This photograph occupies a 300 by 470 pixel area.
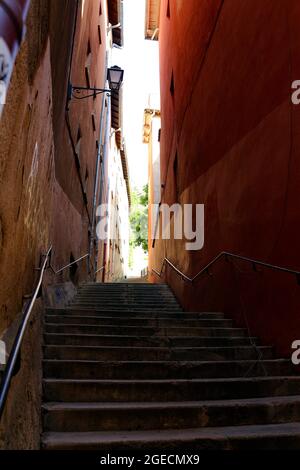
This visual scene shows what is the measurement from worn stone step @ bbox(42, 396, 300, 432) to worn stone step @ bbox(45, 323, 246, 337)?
5.07ft

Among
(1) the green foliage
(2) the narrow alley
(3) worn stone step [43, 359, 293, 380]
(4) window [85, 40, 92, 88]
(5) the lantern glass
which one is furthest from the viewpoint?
(1) the green foliage

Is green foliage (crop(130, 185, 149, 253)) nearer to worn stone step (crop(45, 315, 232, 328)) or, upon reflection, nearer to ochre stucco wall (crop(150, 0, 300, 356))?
ochre stucco wall (crop(150, 0, 300, 356))

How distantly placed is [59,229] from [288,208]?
4.38 m

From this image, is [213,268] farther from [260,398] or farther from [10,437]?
[10,437]

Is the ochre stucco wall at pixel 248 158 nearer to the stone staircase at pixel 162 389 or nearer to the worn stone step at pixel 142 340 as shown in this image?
the worn stone step at pixel 142 340

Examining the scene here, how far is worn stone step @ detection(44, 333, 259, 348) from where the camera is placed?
434 cm

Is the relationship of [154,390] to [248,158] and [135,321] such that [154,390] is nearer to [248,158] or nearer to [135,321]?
[135,321]

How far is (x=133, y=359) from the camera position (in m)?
4.14

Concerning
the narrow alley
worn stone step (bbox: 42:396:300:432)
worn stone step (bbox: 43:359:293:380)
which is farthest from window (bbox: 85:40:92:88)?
worn stone step (bbox: 42:396:300:432)

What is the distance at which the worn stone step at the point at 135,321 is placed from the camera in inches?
199

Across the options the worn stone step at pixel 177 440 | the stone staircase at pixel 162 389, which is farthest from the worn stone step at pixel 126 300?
the worn stone step at pixel 177 440

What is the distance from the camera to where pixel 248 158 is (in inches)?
212

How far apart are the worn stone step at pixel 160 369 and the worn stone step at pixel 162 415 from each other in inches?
19.2

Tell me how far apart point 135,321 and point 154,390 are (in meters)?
1.86
